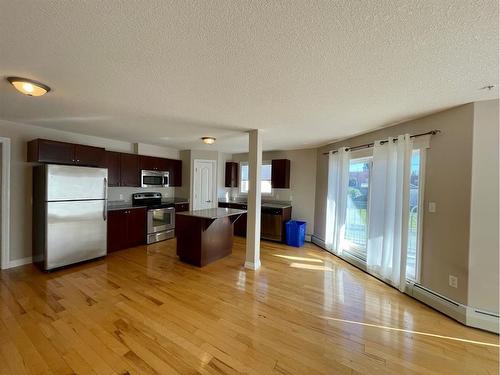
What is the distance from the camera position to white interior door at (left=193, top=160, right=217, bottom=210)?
18.9 ft

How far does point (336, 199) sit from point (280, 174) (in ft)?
5.45

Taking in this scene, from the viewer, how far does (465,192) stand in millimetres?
2254

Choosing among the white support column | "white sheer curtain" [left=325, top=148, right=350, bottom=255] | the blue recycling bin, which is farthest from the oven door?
"white sheer curtain" [left=325, top=148, right=350, bottom=255]

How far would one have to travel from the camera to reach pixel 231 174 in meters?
6.30

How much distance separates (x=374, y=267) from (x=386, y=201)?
108cm

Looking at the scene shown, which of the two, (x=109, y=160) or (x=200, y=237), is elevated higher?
(x=109, y=160)

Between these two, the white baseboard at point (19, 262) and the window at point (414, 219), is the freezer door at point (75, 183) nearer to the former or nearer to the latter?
the white baseboard at point (19, 262)

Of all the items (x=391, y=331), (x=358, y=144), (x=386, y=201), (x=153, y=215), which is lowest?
(x=391, y=331)

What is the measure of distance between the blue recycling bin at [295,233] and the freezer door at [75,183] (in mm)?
3850

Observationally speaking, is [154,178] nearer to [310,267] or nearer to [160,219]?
[160,219]

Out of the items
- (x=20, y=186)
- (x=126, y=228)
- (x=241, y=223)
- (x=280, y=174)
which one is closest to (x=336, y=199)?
(x=280, y=174)

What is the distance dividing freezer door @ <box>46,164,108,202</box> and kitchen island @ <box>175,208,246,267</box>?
1474mm

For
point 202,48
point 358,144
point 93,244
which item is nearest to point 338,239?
point 358,144

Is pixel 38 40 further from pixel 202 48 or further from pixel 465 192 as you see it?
pixel 465 192
